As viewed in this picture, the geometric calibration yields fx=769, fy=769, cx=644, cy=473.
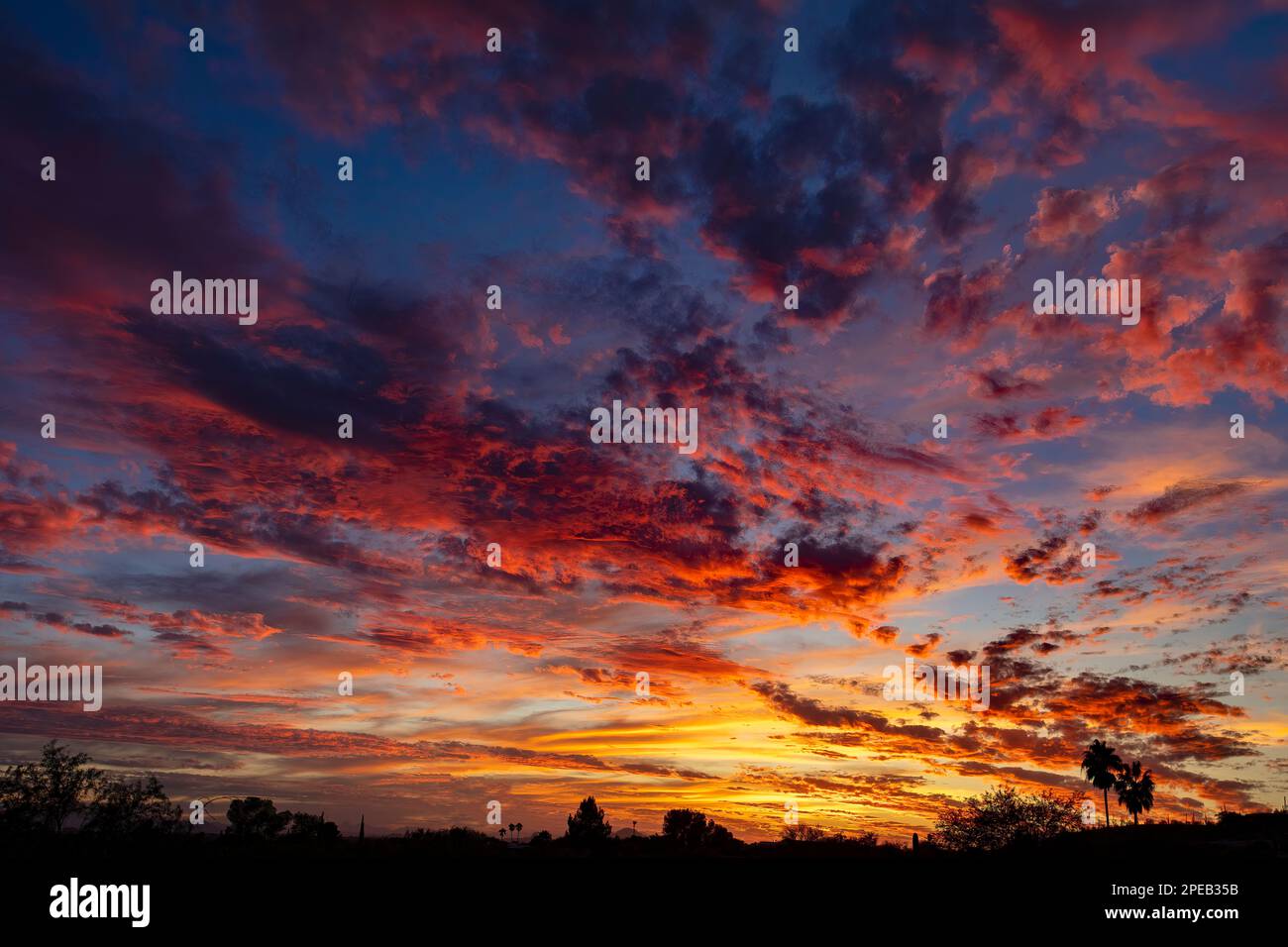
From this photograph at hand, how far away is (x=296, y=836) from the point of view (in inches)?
7057

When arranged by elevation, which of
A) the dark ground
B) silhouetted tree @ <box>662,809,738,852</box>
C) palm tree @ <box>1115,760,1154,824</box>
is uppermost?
the dark ground

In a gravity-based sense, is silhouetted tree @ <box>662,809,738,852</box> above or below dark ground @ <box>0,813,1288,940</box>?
below

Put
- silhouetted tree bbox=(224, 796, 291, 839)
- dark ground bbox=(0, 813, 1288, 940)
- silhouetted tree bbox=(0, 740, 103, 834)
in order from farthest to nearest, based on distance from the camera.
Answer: silhouetted tree bbox=(224, 796, 291, 839) < silhouetted tree bbox=(0, 740, 103, 834) < dark ground bbox=(0, 813, 1288, 940)

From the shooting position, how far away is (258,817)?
598 feet

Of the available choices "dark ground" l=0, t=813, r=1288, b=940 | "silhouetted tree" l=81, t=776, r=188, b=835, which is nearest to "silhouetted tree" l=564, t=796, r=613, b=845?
"silhouetted tree" l=81, t=776, r=188, b=835

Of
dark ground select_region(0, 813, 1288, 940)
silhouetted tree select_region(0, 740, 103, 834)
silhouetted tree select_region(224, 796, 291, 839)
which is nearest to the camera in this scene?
dark ground select_region(0, 813, 1288, 940)

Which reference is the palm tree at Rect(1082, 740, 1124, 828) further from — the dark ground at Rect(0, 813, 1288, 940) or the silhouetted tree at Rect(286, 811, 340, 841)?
the silhouetted tree at Rect(286, 811, 340, 841)

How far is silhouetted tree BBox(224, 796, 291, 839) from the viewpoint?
6988 inches
